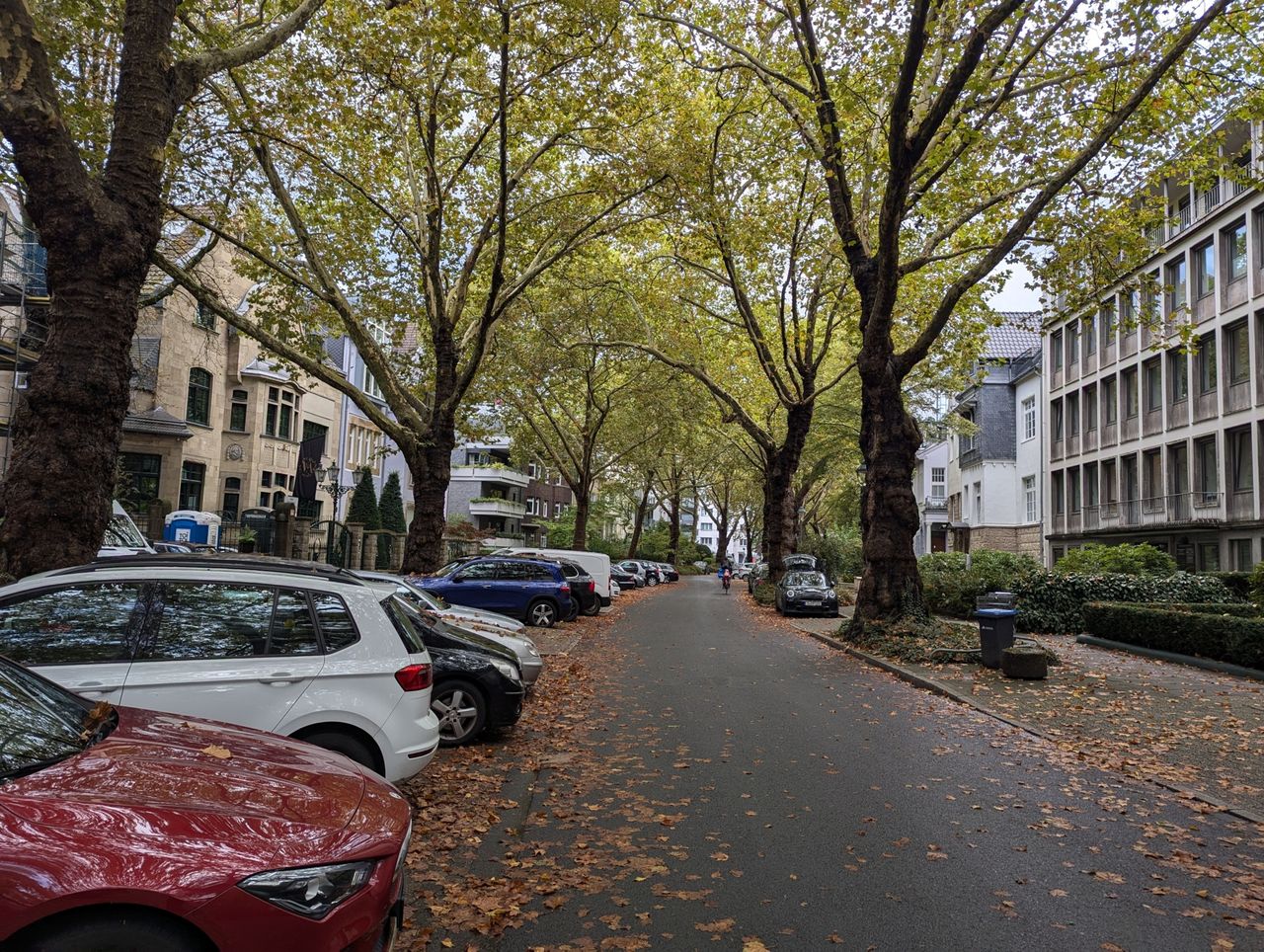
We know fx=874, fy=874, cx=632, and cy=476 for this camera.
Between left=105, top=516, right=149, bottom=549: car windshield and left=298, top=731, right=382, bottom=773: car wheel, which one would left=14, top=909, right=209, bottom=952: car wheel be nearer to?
left=298, top=731, right=382, bottom=773: car wheel

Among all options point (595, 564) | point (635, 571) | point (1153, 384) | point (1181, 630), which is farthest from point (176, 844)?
point (635, 571)

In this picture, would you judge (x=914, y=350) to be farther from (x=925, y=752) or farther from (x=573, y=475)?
(x=573, y=475)

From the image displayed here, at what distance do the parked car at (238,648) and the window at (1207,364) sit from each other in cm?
3154

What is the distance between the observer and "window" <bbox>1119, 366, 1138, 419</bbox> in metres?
34.8

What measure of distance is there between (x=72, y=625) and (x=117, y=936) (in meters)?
3.05

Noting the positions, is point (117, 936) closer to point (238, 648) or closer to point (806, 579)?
point (238, 648)

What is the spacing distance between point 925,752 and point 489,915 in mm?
5166

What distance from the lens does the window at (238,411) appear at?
3384 cm

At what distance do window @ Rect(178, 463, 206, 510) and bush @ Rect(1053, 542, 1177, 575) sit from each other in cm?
2875

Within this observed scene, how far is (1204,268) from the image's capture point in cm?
2984

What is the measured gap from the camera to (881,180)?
1964 cm

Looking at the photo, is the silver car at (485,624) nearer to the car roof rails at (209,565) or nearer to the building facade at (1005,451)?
the car roof rails at (209,565)

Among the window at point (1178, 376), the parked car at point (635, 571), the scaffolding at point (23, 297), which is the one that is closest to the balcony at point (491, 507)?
the parked car at point (635, 571)

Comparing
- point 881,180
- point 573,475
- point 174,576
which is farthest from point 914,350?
point 573,475
